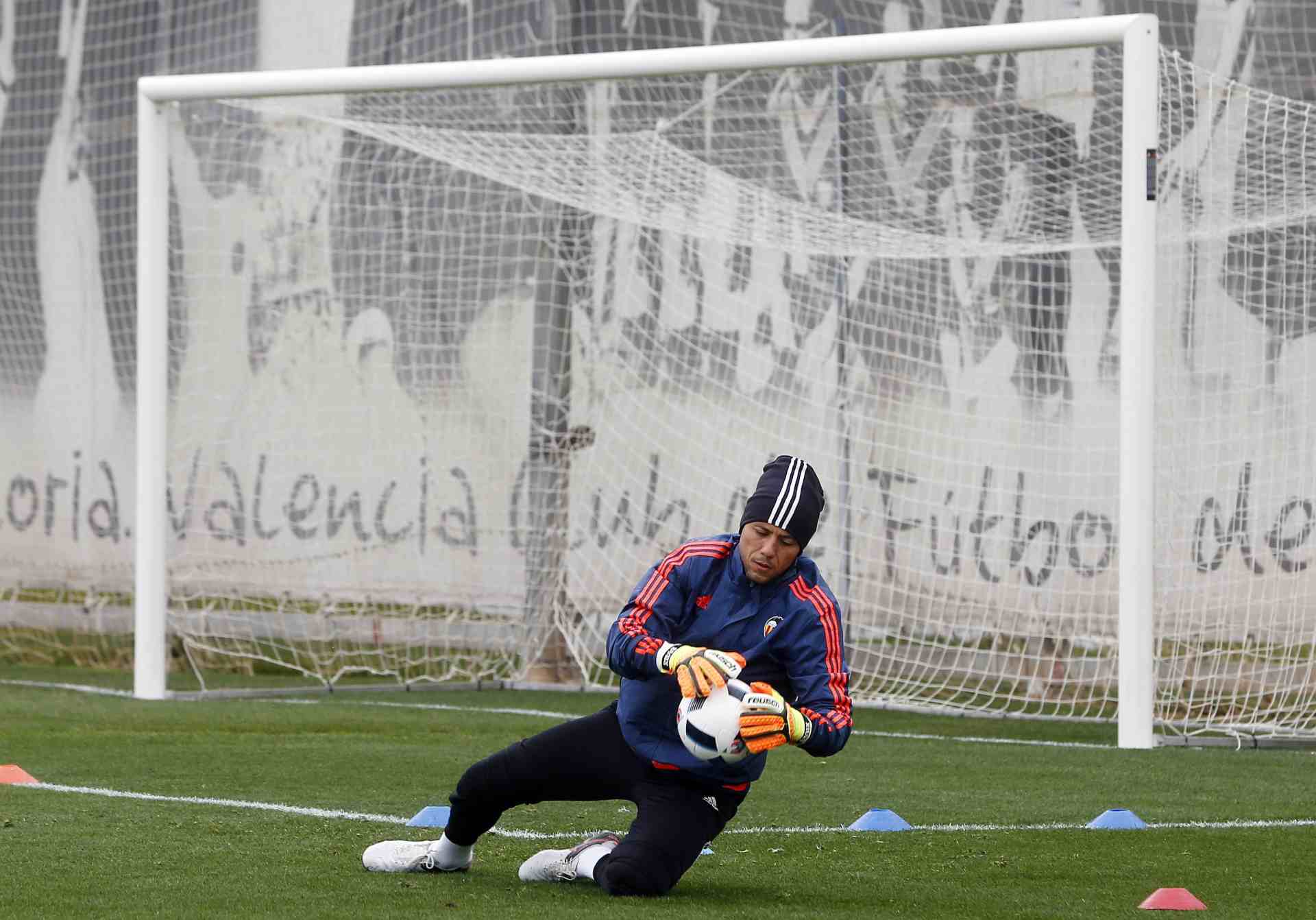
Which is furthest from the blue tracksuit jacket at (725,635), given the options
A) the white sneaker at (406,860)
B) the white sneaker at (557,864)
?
the white sneaker at (406,860)

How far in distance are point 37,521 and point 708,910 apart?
9986 mm

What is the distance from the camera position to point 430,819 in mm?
5652

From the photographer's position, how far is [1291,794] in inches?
263

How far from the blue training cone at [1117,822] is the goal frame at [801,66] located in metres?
2.06

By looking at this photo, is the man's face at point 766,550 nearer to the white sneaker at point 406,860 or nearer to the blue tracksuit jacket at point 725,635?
the blue tracksuit jacket at point 725,635

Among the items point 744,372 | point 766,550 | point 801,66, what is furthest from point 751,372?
point 766,550

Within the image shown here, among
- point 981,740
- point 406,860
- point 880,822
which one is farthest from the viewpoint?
point 981,740

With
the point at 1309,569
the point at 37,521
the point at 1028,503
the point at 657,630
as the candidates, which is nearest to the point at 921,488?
the point at 1028,503

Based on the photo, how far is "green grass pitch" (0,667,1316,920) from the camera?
14.9 feet

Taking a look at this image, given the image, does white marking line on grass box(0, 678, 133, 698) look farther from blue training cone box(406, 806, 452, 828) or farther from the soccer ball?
the soccer ball

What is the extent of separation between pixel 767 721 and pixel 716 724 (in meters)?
0.11

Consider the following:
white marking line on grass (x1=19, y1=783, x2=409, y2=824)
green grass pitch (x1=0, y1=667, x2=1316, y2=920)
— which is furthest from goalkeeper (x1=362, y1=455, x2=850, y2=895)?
white marking line on grass (x1=19, y1=783, x2=409, y2=824)

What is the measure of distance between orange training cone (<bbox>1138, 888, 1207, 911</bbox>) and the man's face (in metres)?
1.12

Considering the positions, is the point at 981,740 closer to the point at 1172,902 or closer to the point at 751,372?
the point at 751,372
